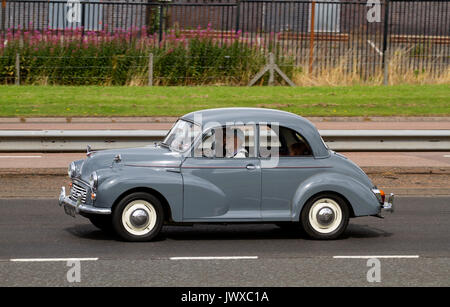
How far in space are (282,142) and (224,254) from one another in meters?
1.49

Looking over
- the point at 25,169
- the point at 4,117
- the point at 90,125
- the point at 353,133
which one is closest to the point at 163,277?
the point at 25,169

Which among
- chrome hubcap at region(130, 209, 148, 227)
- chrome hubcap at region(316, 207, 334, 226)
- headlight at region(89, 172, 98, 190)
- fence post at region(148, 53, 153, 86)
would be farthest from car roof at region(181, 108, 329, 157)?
fence post at region(148, 53, 153, 86)

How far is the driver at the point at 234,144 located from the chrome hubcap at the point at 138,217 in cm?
104

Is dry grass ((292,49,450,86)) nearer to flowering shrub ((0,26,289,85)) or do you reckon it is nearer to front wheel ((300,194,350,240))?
flowering shrub ((0,26,289,85))

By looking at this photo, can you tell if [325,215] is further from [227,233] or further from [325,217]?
[227,233]

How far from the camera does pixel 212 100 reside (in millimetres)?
23859

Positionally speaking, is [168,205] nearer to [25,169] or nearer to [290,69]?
[25,169]

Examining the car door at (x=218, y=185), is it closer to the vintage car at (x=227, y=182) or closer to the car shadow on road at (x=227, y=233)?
the vintage car at (x=227, y=182)

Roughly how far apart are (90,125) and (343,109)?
6743 mm

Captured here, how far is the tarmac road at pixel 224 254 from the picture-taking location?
7520mm

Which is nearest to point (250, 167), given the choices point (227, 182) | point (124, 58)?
point (227, 182)

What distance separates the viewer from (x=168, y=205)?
29.6 feet

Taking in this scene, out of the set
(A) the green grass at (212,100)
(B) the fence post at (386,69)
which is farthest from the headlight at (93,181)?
(B) the fence post at (386,69)

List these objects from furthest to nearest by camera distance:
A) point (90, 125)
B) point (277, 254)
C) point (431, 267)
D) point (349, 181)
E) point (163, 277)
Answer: point (90, 125), point (349, 181), point (277, 254), point (431, 267), point (163, 277)
